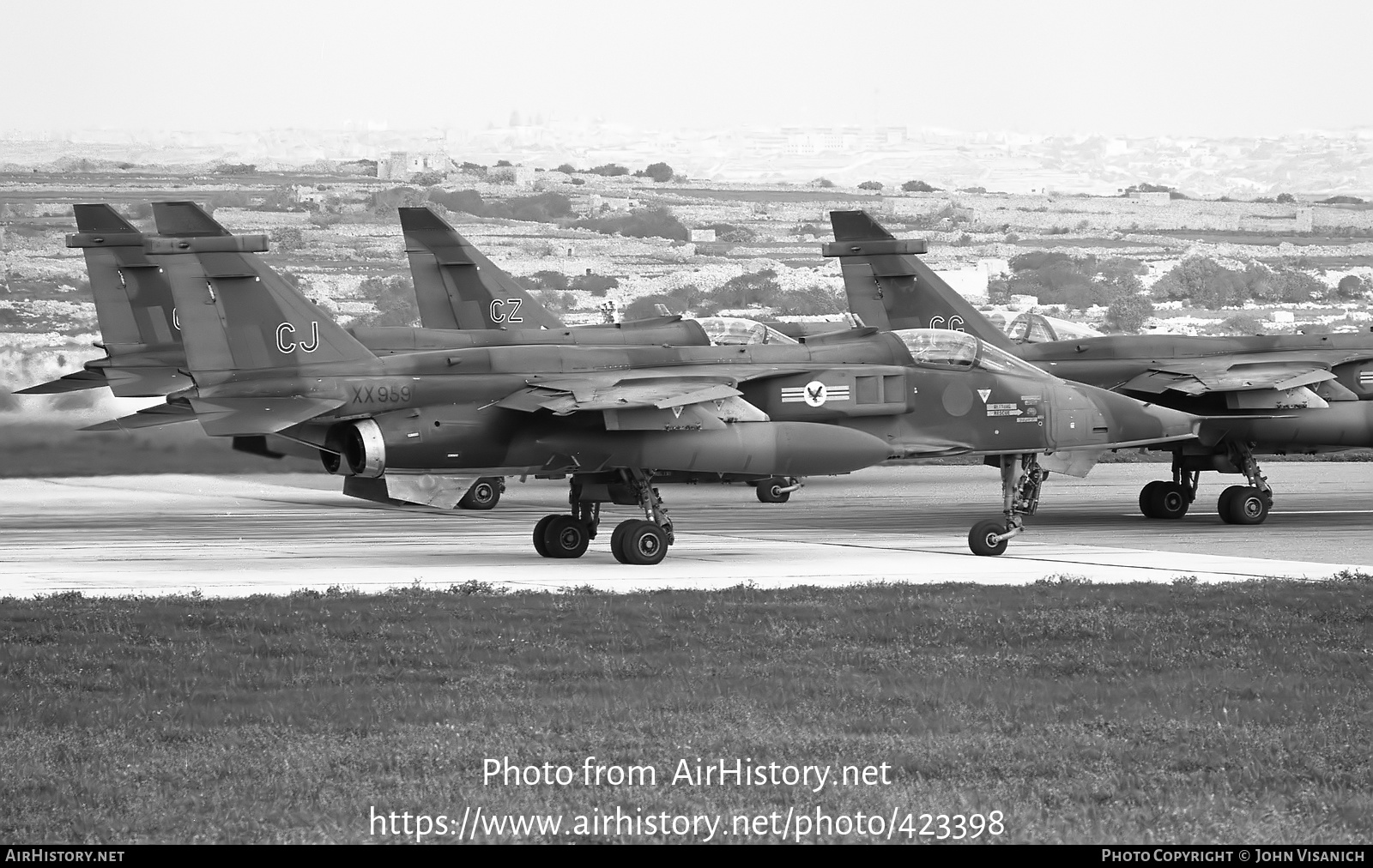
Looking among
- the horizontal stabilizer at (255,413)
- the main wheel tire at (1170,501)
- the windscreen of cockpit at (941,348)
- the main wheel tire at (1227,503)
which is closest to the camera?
the horizontal stabilizer at (255,413)

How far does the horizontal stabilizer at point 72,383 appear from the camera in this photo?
29.6 meters

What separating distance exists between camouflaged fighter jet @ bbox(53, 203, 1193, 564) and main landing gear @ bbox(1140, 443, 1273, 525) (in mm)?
3631

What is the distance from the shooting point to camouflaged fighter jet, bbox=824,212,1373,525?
80.6ft

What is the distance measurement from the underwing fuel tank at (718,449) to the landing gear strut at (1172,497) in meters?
8.22

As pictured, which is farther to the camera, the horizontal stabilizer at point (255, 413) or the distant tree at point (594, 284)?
the distant tree at point (594, 284)

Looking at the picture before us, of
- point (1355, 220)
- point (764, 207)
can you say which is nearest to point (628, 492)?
point (764, 207)

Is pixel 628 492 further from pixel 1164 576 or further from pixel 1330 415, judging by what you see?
pixel 1330 415

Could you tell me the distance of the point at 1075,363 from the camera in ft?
87.5

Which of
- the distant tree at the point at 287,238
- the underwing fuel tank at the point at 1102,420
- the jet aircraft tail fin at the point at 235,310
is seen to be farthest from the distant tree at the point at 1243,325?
the jet aircraft tail fin at the point at 235,310

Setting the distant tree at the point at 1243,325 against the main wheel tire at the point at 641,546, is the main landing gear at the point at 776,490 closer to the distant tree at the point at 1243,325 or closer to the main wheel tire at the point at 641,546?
the main wheel tire at the point at 641,546

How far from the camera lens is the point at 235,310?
733 inches

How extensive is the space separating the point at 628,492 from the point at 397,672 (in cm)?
849

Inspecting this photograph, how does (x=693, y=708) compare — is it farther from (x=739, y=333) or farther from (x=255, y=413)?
(x=739, y=333)

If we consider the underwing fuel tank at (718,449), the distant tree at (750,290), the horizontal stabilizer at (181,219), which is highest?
the horizontal stabilizer at (181,219)
